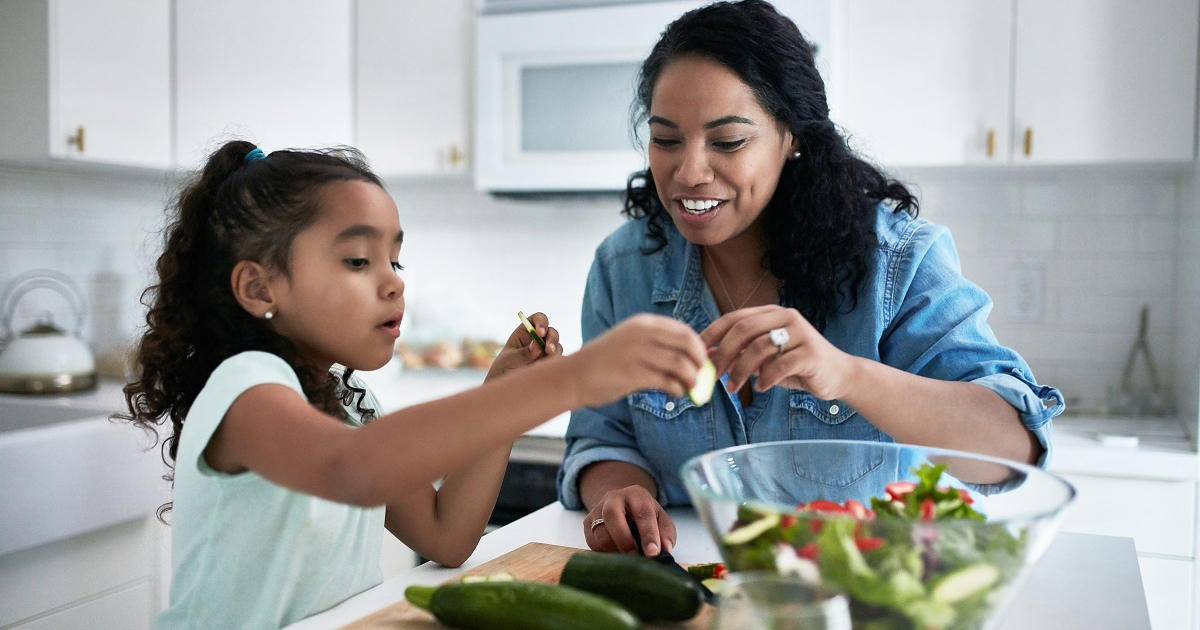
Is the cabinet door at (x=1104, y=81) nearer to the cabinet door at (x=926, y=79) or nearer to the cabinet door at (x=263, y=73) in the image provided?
the cabinet door at (x=926, y=79)

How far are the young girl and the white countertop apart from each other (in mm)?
62

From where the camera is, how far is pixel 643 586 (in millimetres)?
885

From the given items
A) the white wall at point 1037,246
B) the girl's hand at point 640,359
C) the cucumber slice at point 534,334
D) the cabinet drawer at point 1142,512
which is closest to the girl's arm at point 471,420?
the girl's hand at point 640,359

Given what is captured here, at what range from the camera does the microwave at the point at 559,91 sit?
2830 mm

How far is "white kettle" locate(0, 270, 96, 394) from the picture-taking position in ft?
7.95

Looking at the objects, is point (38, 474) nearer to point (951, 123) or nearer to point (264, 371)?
point (264, 371)

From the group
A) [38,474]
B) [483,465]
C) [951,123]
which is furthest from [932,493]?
[951,123]

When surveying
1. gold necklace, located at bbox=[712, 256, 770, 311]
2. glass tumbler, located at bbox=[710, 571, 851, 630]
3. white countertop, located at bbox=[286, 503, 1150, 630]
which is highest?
gold necklace, located at bbox=[712, 256, 770, 311]

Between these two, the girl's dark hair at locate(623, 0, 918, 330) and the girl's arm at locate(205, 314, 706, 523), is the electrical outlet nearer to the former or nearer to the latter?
the girl's dark hair at locate(623, 0, 918, 330)

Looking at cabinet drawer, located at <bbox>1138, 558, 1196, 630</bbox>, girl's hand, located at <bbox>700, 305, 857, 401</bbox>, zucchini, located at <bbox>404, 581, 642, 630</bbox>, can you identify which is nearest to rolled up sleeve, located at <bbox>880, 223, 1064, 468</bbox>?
girl's hand, located at <bbox>700, 305, 857, 401</bbox>

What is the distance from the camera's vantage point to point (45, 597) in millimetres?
1948

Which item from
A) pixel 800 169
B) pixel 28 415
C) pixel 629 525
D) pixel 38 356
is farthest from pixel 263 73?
pixel 629 525

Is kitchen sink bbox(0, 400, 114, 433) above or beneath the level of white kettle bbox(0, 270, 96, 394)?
beneath

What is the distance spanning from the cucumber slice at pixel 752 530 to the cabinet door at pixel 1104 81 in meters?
2.14
